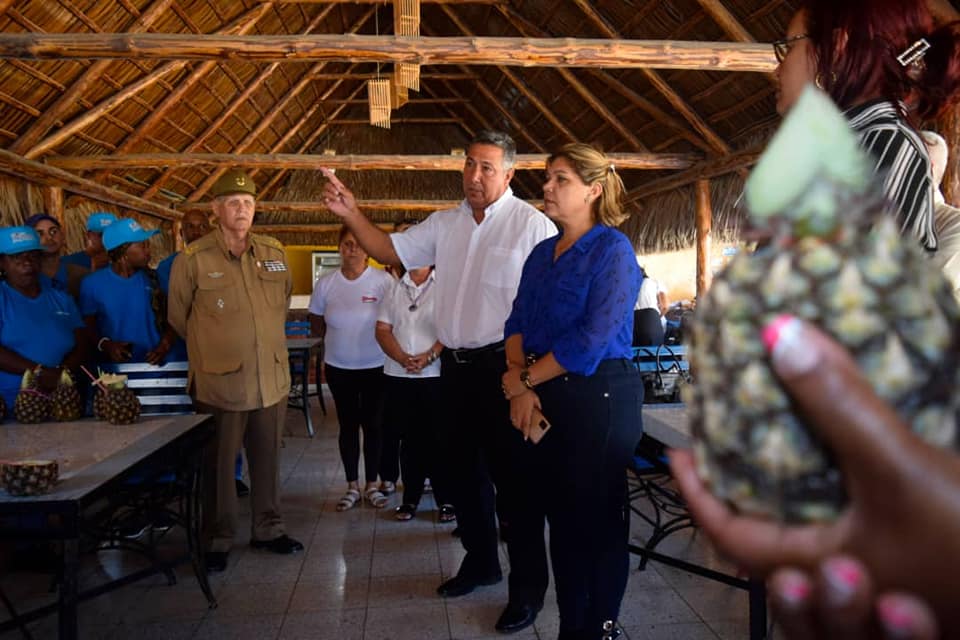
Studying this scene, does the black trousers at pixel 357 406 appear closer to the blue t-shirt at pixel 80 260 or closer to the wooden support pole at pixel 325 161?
the blue t-shirt at pixel 80 260

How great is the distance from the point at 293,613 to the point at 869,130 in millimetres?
2596

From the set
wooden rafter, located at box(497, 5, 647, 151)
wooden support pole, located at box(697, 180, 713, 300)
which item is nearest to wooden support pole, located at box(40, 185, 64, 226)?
wooden rafter, located at box(497, 5, 647, 151)

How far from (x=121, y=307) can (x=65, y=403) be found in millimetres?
1142

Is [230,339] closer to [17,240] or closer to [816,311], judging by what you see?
[17,240]

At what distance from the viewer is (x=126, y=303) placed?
336 centimetres

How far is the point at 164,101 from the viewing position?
28.3 feet

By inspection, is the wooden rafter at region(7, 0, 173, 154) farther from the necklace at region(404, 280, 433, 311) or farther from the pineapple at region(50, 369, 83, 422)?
the pineapple at region(50, 369, 83, 422)

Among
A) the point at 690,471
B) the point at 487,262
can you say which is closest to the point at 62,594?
the point at 487,262

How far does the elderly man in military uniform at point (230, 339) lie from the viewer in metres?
2.93

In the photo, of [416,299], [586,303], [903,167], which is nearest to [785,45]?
[903,167]

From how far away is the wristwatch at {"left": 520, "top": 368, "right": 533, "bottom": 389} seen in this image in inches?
77.0

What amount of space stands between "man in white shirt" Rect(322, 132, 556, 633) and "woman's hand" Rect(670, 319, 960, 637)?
183cm

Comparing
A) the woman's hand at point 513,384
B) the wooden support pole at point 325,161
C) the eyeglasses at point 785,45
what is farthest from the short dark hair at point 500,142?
the wooden support pole at point 325,161

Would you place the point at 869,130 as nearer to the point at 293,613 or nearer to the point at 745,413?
the point at 745,413
